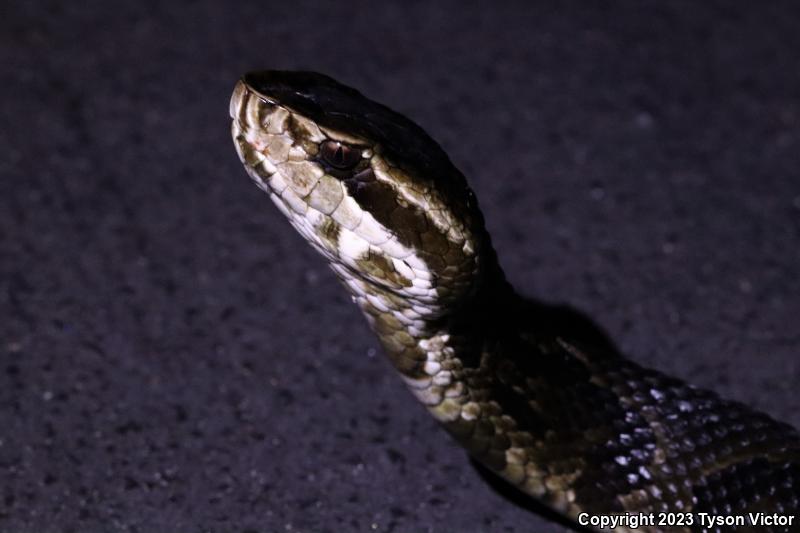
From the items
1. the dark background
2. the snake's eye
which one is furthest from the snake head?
the dark background

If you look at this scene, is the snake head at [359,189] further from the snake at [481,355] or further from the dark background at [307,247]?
the dark background at [307,247]

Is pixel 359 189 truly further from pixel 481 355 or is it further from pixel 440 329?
pixel 481 355

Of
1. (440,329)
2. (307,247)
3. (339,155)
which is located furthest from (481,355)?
(307,247)

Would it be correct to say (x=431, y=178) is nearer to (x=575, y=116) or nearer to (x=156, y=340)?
(x=156, y=340)

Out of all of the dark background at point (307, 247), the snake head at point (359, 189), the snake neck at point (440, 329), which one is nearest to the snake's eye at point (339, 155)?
the snake head at point (359, 189)

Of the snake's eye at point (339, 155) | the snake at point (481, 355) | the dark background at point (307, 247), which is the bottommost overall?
the dark background at point (307, 247)

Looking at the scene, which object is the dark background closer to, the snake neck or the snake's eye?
the snake neck
